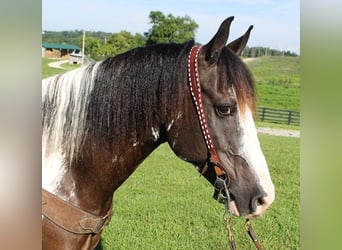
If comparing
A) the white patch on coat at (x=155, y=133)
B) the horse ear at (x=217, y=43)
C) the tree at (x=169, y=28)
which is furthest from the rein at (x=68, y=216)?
the tree at (x=169, y=28)

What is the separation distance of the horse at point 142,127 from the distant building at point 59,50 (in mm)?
237

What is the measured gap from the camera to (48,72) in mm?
1232

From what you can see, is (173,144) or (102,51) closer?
(173,144)

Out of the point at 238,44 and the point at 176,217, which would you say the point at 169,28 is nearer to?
the point at 238,44

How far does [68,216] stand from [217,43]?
58 centimetres

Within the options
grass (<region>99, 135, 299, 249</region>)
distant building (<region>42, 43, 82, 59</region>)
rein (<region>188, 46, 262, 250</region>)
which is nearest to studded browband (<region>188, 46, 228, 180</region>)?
rein (<region>188, 46, 262, 250</region>)

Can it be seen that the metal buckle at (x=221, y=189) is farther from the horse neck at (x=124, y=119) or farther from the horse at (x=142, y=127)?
the horse neck at (x=124, y=119)

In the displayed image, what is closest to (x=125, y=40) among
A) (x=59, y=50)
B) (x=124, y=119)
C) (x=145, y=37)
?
(x=145, y=37)

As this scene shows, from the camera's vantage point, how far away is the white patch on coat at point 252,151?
3.10 feet

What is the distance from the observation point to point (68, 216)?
1.00 metres
